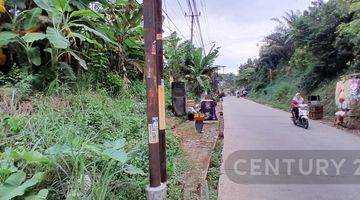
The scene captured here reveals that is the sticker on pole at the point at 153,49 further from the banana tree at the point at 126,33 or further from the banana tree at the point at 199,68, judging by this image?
the banana tree at the point at 199,68

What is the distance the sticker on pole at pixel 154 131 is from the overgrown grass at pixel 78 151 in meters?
0.35

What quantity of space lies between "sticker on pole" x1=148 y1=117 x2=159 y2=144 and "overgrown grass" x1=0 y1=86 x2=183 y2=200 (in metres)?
0.35

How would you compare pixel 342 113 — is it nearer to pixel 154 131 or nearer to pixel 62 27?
pixel 62 27

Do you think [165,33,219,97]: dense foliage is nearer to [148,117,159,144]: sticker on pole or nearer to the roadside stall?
the roadside stall

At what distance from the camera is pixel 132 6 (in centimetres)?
1065

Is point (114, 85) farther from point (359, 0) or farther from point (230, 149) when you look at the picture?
point (359, 0)

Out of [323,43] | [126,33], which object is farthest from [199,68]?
[126,33]

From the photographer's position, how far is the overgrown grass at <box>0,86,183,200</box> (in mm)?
3307

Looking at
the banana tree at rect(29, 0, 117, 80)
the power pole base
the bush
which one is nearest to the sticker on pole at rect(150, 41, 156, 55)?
the power pole base

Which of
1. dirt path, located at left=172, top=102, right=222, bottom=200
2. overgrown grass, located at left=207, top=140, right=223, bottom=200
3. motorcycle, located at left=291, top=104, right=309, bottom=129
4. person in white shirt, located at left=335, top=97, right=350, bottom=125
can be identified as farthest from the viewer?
person in white shirt, located at left=335, top=97, right=350, bottom=125

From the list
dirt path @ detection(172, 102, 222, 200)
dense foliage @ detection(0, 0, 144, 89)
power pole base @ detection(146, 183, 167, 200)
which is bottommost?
dirt path @ detection(172, 102, 222, 200)

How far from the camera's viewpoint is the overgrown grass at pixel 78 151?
10.8ft

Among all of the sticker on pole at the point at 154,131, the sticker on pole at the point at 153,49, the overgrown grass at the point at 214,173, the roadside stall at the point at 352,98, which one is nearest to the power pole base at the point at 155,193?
the sticker on pole at the point at 154,131

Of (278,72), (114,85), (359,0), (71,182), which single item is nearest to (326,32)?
(359,0)
